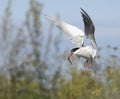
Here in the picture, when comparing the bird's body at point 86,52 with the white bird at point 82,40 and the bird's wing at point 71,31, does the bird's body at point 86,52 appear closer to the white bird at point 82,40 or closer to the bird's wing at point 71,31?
the white bird at point 82,40

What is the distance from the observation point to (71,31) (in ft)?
A: 27.8

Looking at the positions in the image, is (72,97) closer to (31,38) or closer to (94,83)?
(94,83)

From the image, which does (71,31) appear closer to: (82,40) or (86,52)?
(82,40)

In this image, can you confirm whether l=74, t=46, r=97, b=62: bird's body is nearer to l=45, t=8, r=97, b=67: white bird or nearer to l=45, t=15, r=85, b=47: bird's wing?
l=45, t=8, r=97, b=67: white bird

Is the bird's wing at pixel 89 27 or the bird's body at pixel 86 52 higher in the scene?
the bird's wing at pixel 89 27

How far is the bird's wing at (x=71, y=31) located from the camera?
834 cm

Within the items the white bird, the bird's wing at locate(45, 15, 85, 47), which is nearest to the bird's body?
the white bird

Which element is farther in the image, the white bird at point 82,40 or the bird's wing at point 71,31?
the bird's wing at point 71,31

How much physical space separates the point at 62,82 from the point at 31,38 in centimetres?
83

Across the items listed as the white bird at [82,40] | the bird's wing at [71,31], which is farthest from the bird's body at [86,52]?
the bird's wing at [71,31]

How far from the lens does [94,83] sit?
952 cm

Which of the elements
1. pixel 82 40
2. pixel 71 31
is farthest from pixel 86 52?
pixel 71 31

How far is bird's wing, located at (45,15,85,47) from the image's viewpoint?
→ 834cm

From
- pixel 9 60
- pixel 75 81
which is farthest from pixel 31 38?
pixel 75 81
